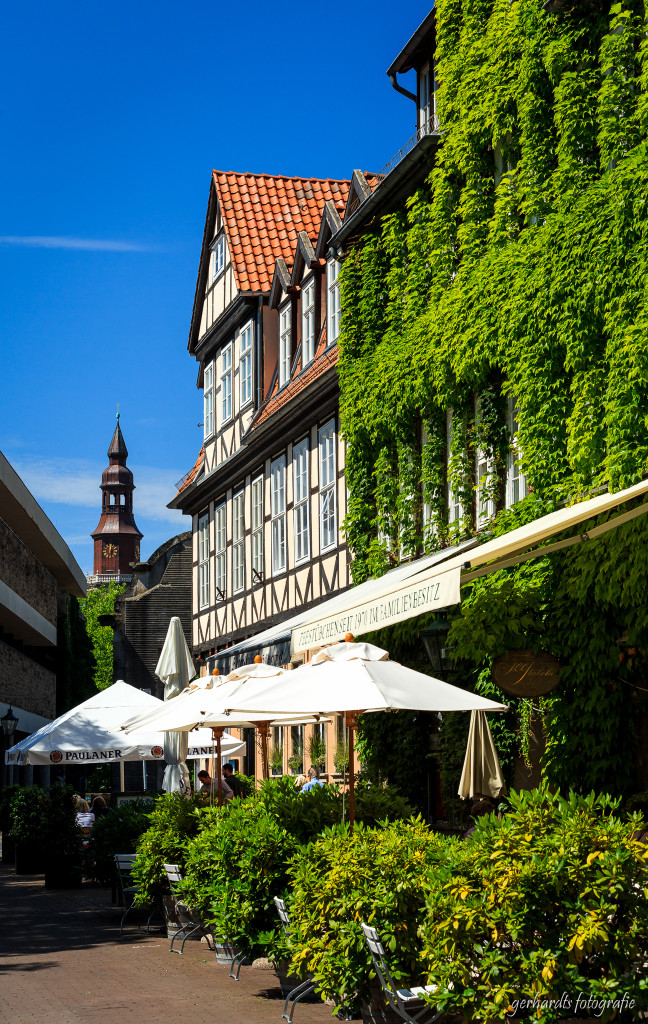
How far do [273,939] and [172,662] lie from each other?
10272mm

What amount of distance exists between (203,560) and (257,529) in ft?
16.3

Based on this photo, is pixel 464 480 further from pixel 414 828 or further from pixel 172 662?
pixel 414 828

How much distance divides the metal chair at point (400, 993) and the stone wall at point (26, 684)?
97.4ft

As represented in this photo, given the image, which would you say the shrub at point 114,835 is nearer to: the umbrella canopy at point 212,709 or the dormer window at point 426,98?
the umbrella canopy at point 212,709

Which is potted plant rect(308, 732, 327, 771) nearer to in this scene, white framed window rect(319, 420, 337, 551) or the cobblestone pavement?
white framed window rect(319, 420, 337, 551)

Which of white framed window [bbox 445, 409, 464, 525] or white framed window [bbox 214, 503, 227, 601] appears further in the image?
white framed window [bbox 214, 503, 227, 601]

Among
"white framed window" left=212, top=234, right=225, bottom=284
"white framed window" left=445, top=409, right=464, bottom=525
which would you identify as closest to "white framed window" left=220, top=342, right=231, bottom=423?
"white framed window" left=212, top=234, right=225, bottom=284

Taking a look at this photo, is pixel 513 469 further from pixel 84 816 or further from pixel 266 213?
pixel 266 213

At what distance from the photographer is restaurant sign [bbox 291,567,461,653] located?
9.66m

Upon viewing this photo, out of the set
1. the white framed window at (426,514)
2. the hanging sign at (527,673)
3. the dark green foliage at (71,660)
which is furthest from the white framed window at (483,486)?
the dark green foliage at (71,660)

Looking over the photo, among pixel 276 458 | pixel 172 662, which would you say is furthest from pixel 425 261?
pixel 276 458

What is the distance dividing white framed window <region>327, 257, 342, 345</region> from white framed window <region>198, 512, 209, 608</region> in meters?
9.19

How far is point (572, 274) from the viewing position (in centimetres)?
1294

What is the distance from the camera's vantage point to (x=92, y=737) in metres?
20.3
